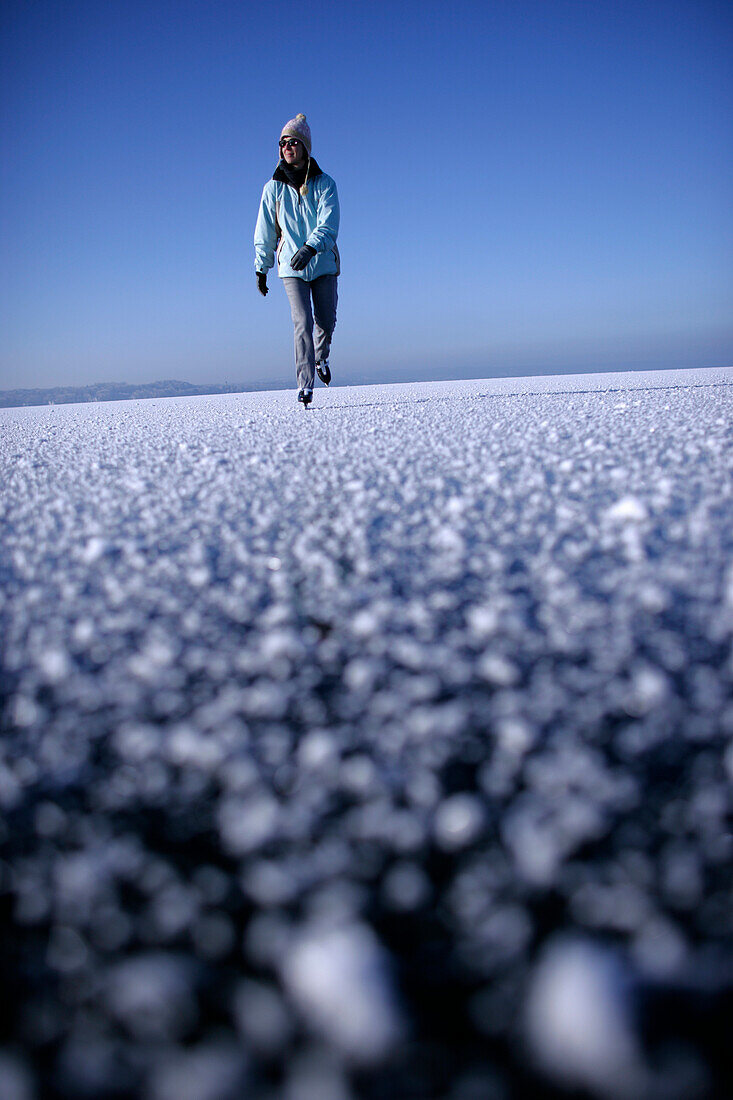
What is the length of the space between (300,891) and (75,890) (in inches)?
8.0

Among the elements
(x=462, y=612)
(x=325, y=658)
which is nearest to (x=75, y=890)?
(x=325, y=658)

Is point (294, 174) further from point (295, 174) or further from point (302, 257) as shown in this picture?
point (302, 257)

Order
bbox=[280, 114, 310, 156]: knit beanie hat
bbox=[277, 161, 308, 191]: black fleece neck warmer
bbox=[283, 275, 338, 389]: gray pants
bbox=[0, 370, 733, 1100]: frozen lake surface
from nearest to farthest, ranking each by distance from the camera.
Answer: bbox=[0, 370, 733, 1100]: frozen lake surface
bbox=[280, 114, 310, 156]: knit beanie hat
bbox=[277, 161, 308, 191]: black fleece neck warmer
bbox=[283, 275, 338, 389]: gray pants

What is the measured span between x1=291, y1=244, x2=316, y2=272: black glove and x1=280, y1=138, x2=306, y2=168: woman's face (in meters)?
0.68

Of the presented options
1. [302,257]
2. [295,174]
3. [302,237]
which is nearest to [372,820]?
[302,257]

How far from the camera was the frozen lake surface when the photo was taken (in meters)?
0.39

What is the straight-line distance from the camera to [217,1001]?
415mm

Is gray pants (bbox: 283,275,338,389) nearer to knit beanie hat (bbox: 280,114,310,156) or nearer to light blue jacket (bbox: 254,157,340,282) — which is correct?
light blue jacket (bbox: 254,157,340,282)

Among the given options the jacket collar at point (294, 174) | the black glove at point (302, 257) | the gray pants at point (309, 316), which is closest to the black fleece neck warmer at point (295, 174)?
the jacket collar at point (294, 174)

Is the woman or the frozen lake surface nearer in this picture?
the frozen lake surface

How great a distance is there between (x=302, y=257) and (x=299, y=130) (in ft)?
3.16

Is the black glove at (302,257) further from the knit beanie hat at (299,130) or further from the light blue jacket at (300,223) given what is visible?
the knit beanie hat at (299,130)

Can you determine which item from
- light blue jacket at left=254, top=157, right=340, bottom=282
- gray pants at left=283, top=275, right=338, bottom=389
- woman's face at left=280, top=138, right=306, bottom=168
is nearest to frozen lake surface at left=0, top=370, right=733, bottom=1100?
gray pants at left=283, top=275, right=338, bottom=389

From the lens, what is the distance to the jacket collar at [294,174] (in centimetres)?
450
